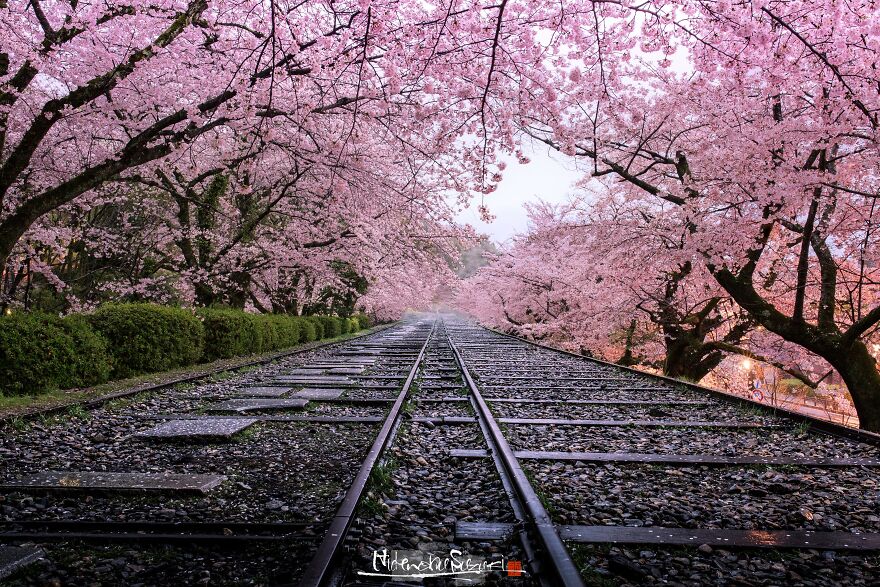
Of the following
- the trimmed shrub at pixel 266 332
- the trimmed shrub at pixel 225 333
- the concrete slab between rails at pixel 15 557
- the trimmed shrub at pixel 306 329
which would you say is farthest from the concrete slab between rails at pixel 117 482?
the trimmed shrub at pixel 306 329

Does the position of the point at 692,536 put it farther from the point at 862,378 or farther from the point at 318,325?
the point at 318,325

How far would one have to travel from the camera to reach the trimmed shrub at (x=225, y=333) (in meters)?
14.3

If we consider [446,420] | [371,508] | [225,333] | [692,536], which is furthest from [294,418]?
[225,333]

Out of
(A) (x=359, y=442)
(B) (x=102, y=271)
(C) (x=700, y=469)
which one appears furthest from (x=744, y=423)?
(B) (x=102, y=271)

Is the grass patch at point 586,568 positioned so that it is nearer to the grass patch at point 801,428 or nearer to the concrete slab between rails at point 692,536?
the concrete slab between rails at point 692,536

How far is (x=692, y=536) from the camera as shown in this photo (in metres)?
3.04

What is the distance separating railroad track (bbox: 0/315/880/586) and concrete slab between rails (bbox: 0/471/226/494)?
19 mm

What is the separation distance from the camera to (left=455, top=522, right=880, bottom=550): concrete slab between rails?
116 inches

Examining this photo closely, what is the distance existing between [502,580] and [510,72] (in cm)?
693

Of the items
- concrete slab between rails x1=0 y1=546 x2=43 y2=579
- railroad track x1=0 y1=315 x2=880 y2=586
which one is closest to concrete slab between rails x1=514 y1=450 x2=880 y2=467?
railroad track x1=0 y1=315 x2=880 y2=586

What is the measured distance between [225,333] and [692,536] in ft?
45.5

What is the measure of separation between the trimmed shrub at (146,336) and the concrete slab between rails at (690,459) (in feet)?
28.3

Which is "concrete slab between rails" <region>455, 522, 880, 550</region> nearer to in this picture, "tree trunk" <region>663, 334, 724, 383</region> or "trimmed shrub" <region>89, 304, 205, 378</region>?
"trimmed shrub" <region>89, 304, 205, 378</region>

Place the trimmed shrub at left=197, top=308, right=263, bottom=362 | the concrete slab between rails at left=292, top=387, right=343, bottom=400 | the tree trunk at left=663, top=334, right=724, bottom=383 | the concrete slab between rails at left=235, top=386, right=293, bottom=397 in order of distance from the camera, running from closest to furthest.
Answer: the concrete slab between rails at left=292, top=387, right=343, bottom=400, the concrete slab between rails at left=235, top=386, right=293, bottom=397, the trimmed shrub at left=197, top=308, right=263, bottom=362, the tree trunk at left=663, top=334, right=724, bottom=383
